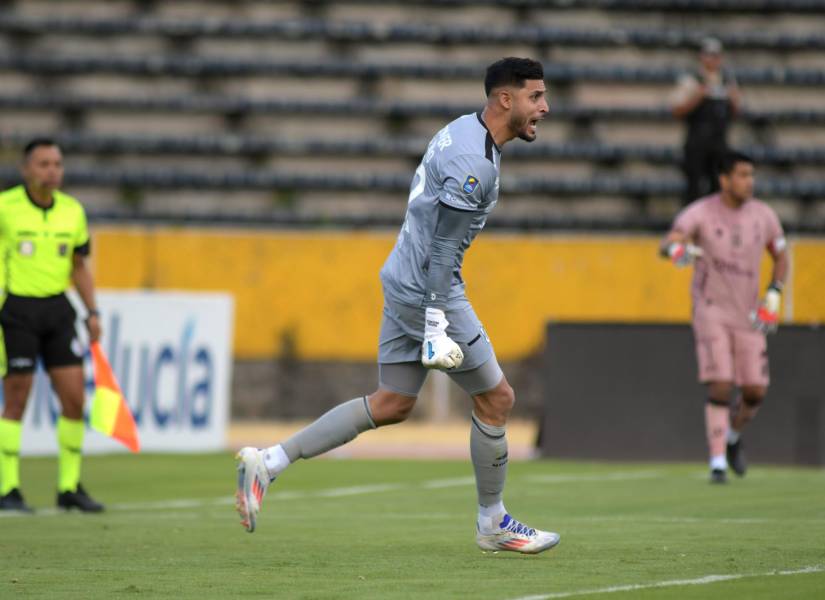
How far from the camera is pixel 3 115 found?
75.1 feet

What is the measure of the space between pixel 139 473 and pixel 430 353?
293 inches

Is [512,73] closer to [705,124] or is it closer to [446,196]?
[446,196]

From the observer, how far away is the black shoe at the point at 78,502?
1085 cm

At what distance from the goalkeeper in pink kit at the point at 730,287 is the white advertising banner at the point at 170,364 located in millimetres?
5471

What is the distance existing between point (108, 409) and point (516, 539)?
15.5ft

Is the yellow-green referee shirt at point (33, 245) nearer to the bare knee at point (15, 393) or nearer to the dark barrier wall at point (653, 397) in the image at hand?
the bare knee at point (15, 393)

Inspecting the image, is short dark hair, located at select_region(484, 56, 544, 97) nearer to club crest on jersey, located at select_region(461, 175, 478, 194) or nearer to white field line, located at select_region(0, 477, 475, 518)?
club crest on jersey, located at select_region(461, 175, 478, 194)

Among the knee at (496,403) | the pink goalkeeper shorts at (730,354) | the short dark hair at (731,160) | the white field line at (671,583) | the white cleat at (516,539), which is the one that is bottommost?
the white cleat at (516,539)

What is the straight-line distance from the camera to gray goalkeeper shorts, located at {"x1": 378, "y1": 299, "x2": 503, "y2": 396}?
7707 millimetres

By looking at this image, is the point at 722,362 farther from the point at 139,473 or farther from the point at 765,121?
the point at 765,121

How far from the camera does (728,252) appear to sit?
43.5 ft

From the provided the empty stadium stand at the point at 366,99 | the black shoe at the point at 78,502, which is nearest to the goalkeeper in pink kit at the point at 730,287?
the black shoe at the point at 78,502

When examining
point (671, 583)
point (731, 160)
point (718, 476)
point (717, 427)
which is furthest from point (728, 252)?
point (671, 583)

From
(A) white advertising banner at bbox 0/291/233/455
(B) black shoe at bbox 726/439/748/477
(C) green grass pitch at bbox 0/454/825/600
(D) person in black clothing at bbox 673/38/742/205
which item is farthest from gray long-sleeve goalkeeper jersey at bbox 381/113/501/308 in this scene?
(D) person in black clothing at bbox 673/38/742/205
